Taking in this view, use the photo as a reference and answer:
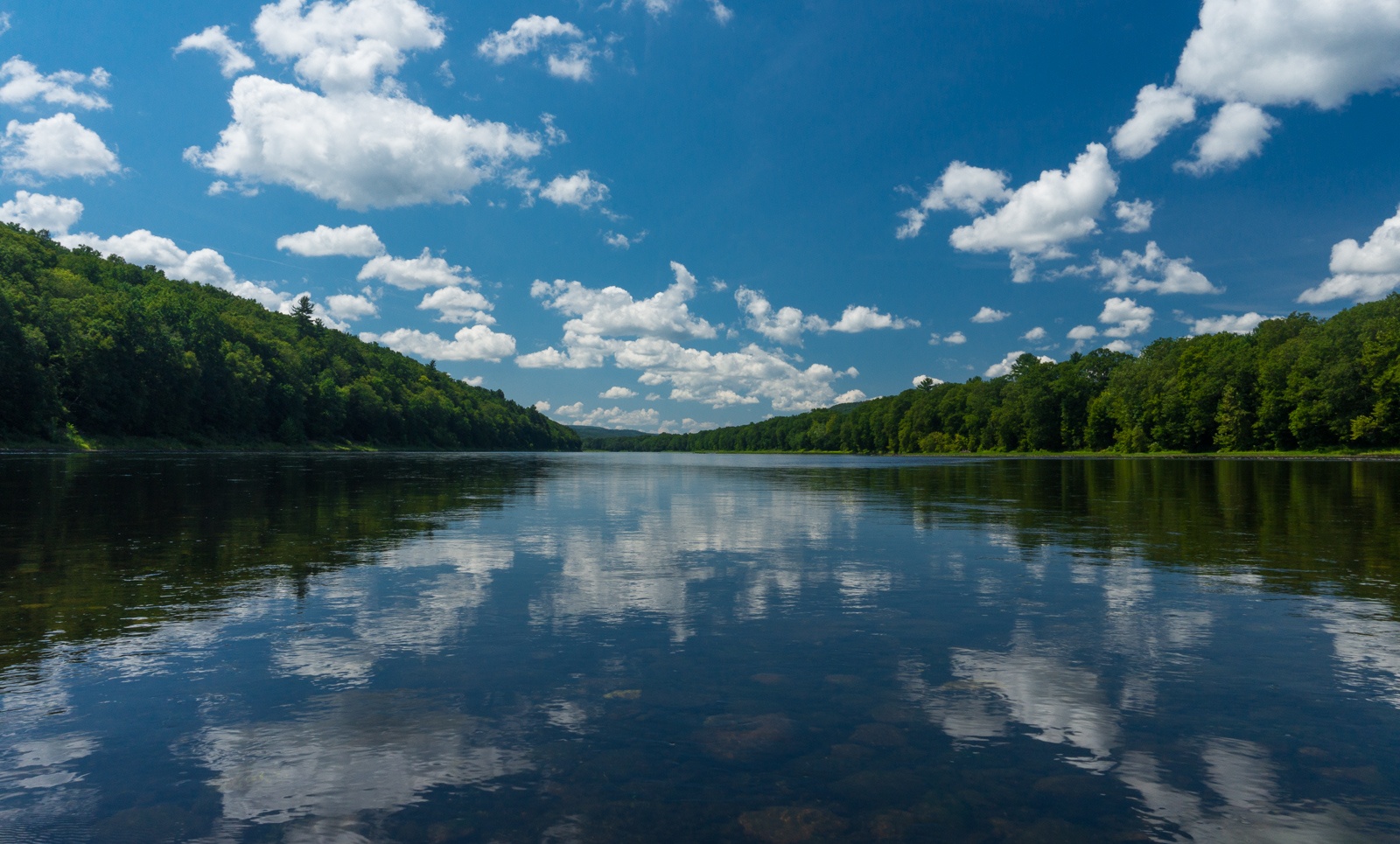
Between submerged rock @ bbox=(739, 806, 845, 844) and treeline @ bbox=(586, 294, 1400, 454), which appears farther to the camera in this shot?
treeline @ bbox=(586, 294, 1400, 454)

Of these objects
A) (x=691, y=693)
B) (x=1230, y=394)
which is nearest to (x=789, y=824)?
(x=691, y=693)

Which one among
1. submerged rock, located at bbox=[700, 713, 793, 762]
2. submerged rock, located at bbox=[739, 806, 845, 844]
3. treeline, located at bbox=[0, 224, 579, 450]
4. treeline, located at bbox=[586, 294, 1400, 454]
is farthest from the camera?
treeline, located at bbox=[586, 294, 1400, 454]

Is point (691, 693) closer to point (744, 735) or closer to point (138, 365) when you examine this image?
point (744, 735)

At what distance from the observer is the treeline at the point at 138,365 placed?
80062 millimetres

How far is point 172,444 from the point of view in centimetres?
10319

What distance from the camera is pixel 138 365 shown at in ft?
318

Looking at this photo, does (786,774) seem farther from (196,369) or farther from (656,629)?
(196,369)

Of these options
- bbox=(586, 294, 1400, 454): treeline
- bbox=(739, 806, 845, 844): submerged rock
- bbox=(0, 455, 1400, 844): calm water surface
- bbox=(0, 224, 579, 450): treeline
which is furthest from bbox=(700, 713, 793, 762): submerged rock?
bbox=(586, 294, 1400, 454): treeline

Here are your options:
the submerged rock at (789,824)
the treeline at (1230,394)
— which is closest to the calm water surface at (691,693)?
the submerged rock at (789,824)

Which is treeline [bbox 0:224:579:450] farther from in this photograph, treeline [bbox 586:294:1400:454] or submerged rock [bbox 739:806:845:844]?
treeline [bbox 586:294:1400:454]

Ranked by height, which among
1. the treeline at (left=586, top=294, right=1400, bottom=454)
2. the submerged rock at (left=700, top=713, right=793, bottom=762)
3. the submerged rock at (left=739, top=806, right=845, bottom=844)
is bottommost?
the submerged rock at (left=739, top=806, right=845, bottom=844)

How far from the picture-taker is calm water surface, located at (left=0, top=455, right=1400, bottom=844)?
5.17 meters

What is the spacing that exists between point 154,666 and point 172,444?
11624cm

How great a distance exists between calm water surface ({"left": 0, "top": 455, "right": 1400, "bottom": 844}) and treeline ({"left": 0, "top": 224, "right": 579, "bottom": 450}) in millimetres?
84906
